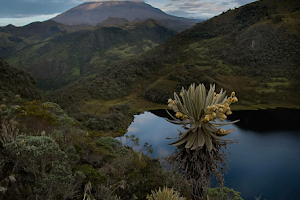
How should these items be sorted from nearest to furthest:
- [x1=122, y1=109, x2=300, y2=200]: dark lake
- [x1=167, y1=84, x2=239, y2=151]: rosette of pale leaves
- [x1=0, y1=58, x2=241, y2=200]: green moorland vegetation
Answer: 1. [x1=167, y1=84, x2=239, y2=151]: rosette of pale leaves
2. [x1=0, y1=58, x2=241, y2=200]: green moorland vegetation
3. [x1=122, y1=109, x2=300, y2=200]: dark lake

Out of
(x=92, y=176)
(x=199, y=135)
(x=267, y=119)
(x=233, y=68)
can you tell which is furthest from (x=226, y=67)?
(x=199, y=135)

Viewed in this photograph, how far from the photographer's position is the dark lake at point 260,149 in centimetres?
2447

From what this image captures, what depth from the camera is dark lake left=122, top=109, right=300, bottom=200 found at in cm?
2447

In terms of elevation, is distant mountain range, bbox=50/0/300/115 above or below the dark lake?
above

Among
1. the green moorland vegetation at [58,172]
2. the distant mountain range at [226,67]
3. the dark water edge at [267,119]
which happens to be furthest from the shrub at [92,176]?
the distant mountain range at [226,67]

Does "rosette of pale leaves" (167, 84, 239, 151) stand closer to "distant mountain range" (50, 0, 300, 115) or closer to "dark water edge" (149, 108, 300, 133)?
"dark water edge" (149, 108, 300, 133)

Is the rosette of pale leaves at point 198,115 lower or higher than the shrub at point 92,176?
higher

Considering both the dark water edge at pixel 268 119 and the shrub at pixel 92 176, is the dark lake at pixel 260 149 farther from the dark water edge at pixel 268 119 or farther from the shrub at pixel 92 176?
the shrub at pixel 92 176

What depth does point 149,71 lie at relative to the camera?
277ft

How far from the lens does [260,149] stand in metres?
33.6

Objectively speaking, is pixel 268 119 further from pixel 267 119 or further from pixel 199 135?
pixel 199 135

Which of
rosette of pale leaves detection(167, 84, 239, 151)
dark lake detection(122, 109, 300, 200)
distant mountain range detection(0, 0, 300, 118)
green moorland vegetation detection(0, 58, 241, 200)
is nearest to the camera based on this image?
rosette of pale leaves detection(167, 84, 239, 151)

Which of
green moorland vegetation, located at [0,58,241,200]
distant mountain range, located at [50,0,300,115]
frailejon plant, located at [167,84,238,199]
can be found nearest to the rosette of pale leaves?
frailejon plant, located at [167,84,238,199]

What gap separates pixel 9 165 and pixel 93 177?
115 inches
